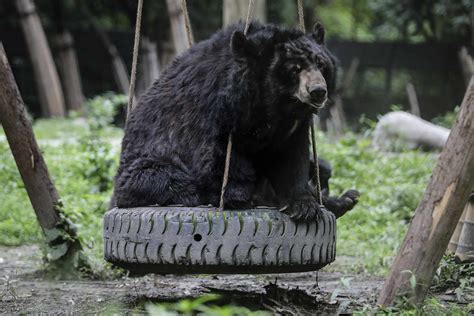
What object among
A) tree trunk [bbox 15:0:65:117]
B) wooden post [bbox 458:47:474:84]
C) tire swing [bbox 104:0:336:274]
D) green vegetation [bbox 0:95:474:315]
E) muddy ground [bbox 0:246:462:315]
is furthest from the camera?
tree trunk [bbox 15:0:65:117]

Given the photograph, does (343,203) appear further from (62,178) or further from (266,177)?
(62,178)

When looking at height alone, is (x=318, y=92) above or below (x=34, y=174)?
above

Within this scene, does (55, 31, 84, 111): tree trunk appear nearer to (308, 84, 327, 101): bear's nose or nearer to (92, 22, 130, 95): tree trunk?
(92, 22, 130, 95): tree trunk

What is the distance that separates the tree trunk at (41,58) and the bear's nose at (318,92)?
49.0 feet

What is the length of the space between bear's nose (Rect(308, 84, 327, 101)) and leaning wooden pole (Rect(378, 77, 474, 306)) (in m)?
0.73

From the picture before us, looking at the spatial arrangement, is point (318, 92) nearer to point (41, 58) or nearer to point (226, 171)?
point (226, 171)

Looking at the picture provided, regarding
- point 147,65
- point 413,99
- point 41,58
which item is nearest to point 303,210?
point 413,99

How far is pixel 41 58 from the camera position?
18438mm

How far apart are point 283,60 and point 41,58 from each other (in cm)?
1517

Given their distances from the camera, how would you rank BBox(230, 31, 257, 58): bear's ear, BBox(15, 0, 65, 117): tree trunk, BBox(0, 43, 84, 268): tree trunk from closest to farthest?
1. BBox(230, 31, 257, 58): bear's ear
2. BBox(0, 43, 84, 268): tree trunk
3. BBox(15, 0, 65, 117): tree trunk

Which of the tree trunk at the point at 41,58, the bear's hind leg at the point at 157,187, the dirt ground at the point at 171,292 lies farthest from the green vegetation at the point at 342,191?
the tree trunk at the point at 41,58

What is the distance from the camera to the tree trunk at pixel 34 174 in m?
4.96

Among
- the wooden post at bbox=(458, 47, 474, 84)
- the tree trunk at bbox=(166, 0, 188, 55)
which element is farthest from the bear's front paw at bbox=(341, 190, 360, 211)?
the wooden post at bbox=(458, 47, 474, 84)

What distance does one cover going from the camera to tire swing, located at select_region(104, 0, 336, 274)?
3.77m
